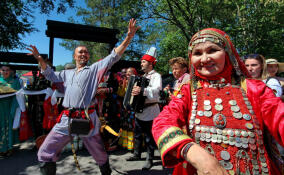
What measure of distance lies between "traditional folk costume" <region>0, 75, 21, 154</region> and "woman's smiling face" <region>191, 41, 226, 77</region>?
4.64m

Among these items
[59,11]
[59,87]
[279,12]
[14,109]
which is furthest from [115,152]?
[279,12]

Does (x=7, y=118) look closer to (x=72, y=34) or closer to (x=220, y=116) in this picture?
(x=72, y=34)

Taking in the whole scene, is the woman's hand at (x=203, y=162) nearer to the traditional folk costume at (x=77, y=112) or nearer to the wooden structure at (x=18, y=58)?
the traditional folk costume at (x=77, y=112)

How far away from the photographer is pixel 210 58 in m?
1.09

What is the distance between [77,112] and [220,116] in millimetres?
1835

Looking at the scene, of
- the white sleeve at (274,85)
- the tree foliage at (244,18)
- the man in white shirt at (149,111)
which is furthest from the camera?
the tree foliage at (244,18)

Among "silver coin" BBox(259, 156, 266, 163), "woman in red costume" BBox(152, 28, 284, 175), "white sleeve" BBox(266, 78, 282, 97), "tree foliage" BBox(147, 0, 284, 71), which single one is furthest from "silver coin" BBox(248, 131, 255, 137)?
"tree foliage" BBox(147, 0, 284, 71)

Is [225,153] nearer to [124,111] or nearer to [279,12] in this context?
[124,111]

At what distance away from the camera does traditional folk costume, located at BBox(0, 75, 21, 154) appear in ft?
12.9

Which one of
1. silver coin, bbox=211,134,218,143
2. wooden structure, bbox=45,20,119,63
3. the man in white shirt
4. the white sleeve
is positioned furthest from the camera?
wooden structure, bbox=45,20,119,63

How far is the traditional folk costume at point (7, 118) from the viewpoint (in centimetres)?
392

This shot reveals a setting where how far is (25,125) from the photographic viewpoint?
4.43 meters

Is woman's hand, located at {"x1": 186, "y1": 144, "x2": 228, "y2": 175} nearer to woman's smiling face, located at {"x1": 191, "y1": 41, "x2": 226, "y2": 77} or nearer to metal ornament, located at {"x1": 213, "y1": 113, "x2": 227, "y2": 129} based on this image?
metal ornament, located at {"x1": 213, "y1": 113, "x2": 227, "y2": 129}

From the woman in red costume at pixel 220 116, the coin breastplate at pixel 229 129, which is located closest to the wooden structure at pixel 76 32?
the woman in red costume at pixel 220 116
